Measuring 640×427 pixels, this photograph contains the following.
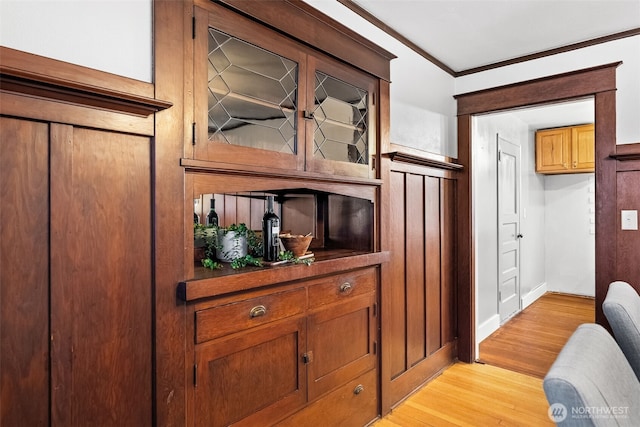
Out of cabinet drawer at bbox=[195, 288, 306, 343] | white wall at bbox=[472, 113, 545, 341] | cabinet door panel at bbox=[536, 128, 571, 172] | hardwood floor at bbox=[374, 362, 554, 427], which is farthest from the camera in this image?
cabinet door panel at bbox=[536, 128, 571, 172]

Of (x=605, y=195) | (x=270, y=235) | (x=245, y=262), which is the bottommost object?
(x=245, y=262)

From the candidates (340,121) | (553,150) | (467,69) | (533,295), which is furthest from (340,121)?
(533,295)

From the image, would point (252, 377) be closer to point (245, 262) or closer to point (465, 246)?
point (245, 262)

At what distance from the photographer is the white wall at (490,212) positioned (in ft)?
11.7

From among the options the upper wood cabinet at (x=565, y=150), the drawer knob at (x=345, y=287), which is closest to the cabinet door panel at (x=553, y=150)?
the upper wood cabinet at (x=565, y=150)

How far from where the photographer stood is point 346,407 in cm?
213

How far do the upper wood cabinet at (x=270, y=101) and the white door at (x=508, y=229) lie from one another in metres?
2.53

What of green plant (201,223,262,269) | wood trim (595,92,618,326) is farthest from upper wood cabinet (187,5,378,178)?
wood trim (595,92,618,326)

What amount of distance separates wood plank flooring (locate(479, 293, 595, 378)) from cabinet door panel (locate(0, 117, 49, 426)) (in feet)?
10.5

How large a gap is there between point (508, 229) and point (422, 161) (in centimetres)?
219

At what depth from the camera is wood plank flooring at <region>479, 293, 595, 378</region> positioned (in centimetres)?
322

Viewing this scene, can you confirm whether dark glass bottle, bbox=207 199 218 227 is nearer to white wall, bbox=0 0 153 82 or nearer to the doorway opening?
white wall, bbox=0 0 153 82

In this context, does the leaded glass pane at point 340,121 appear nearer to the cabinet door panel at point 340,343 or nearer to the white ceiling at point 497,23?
the white ceiling at point 497,23

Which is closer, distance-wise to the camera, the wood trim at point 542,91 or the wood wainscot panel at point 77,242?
the wood wainscot panel at point 77,242
